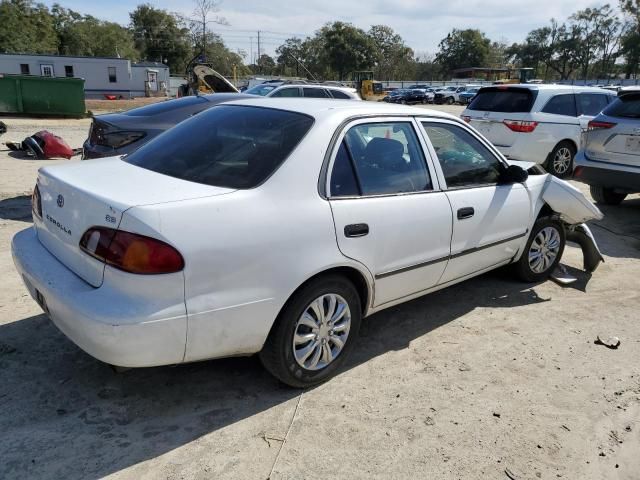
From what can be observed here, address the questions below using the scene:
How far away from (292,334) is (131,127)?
479cm

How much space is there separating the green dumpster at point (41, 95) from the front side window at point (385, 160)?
19.5 m

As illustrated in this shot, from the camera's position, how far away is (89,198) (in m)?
2.68

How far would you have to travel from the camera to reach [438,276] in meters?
3.83

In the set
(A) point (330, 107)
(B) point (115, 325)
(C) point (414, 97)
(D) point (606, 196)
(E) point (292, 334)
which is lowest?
(C) point (414, 97)

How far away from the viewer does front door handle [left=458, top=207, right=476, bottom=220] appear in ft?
12.5

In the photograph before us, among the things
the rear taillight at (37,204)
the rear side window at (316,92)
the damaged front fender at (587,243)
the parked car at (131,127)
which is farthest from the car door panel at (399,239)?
the rear side window at (316,92)

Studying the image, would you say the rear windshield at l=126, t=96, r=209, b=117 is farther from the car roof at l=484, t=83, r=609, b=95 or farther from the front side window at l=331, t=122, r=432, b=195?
the car roof at l=484, t=83, r=609, b=95

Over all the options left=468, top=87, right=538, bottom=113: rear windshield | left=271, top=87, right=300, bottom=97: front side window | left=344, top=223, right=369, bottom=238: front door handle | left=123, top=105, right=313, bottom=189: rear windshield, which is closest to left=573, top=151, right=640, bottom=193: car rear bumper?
left=468, top=87, right=538, bottom=113: rear windshield

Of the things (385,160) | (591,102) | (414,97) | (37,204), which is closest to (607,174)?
(591,102)

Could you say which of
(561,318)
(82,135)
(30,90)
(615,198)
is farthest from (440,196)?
(30,90)

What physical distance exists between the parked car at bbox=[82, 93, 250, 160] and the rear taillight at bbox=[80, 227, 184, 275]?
4337 mm

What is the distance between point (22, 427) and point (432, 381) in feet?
7.65

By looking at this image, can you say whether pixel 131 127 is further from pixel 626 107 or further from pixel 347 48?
pixel 347 48

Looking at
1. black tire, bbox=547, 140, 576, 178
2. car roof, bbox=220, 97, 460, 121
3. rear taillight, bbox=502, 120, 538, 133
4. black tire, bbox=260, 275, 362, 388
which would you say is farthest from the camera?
black tire, bbox=547, 140, 576, 178
